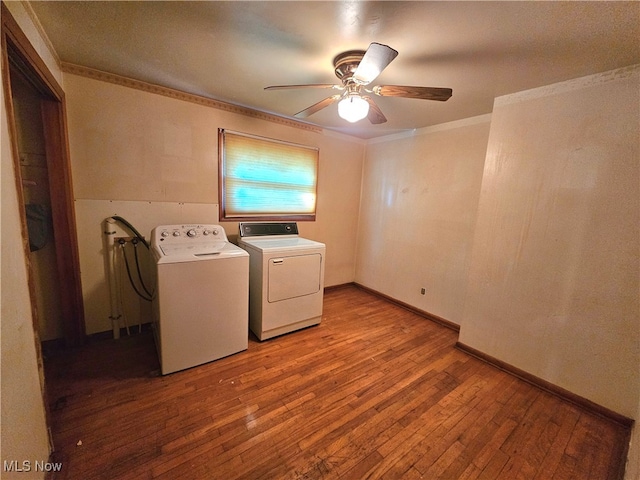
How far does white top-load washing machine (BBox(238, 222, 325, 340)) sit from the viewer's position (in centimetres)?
234

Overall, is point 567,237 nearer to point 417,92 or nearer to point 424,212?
point 424,212

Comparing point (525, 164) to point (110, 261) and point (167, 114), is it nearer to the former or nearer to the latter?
point (167, 114)

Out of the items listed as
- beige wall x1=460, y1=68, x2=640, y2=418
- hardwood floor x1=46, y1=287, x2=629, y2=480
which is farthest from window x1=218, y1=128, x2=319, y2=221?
beige wall x1=460, y1=68, x2=640, y2=418

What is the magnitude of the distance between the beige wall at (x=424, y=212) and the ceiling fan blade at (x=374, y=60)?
1.79m

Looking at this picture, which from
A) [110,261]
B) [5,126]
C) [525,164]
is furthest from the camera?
[110,261]

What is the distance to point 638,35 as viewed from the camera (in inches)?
50.4

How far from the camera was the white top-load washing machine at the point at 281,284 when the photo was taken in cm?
234

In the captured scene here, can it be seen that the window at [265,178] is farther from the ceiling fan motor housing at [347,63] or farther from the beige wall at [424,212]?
the ceiling fan motor housing at [347,63]

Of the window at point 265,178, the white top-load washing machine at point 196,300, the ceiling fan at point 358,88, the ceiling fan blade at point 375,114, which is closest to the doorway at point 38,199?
the white top-load washing machine at point 196,300

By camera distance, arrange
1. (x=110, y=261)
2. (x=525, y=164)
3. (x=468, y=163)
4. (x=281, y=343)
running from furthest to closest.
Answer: (x=468, y=163), (x=281, y=343), (x=110, y=261), (x=525, y=164)

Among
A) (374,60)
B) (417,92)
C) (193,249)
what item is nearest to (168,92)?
(193,249)

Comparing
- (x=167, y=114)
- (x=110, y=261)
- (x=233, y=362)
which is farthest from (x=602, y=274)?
(x=110, y=261)

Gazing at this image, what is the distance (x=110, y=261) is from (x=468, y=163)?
3665 millimetres

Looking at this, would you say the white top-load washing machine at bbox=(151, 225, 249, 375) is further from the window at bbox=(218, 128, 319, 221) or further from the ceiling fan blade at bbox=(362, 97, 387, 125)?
the ceiling fan blade at bbox=(362, 97, 387, 125)
